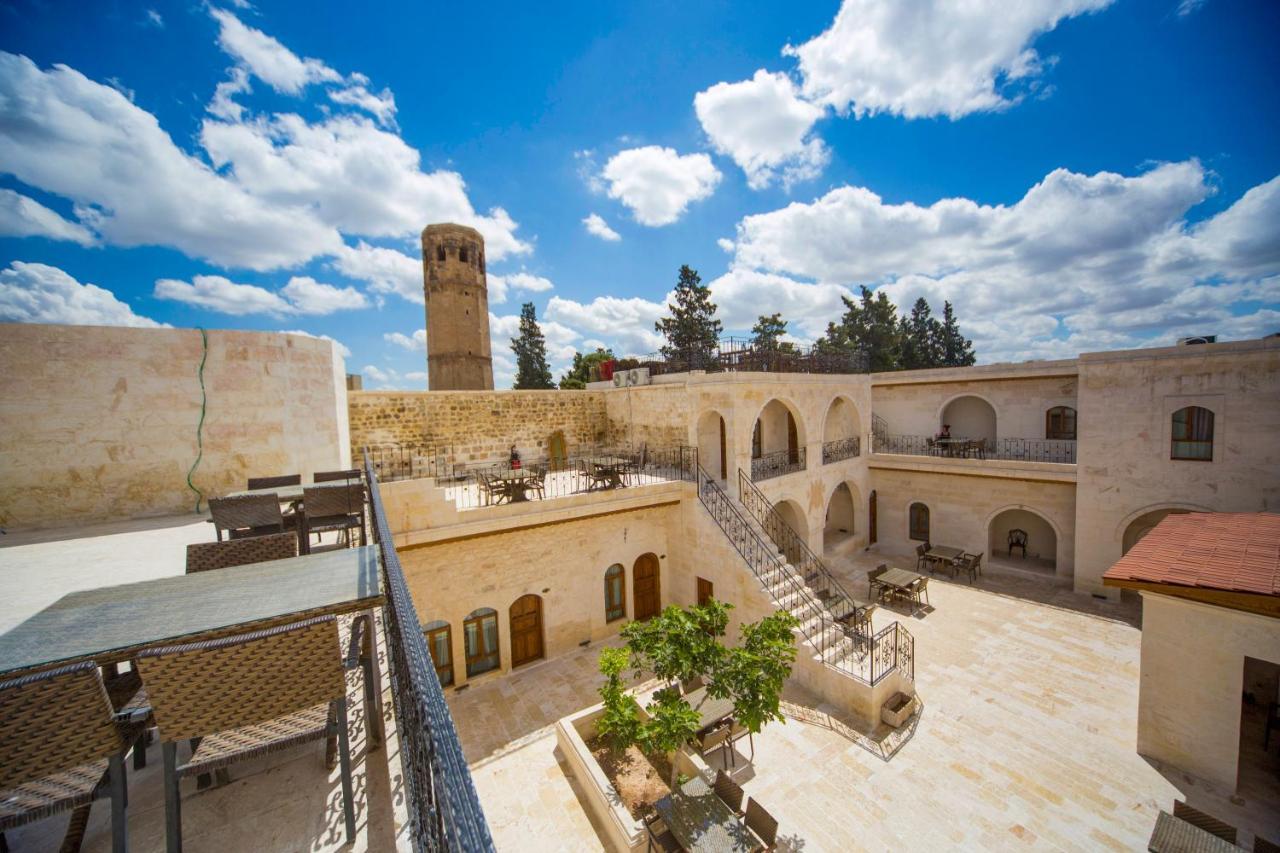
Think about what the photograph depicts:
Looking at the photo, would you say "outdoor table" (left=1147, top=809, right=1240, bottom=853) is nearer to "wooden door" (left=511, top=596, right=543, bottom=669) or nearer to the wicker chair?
the wicker chair

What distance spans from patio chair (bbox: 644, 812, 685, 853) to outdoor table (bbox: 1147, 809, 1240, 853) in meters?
5.26

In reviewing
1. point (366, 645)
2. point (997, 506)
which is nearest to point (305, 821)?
point (366, 645)

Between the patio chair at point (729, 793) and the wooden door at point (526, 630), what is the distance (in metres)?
5.56

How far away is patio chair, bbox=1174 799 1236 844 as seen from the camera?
5.16 meters

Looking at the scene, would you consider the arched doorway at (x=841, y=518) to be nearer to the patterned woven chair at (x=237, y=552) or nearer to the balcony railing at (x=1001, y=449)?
the balcony railing at (x=1001, y=449)

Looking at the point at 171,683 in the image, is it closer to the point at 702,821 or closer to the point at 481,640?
the point at 702,821

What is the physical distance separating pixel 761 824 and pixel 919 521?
45.0ft

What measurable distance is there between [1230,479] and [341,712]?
17.4m

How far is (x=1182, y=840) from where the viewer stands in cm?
504

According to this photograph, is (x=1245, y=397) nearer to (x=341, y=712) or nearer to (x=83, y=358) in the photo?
(x=341, y=712)

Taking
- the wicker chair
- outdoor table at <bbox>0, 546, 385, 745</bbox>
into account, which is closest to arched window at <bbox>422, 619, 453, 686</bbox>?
outdoor table at <bbox>0, 546, 385, 745</bbox>

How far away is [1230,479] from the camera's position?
34.7 ft

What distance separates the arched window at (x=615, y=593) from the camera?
11289mm

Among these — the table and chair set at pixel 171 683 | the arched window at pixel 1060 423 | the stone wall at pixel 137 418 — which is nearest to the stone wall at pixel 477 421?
the stone wall at pixel 137 418
